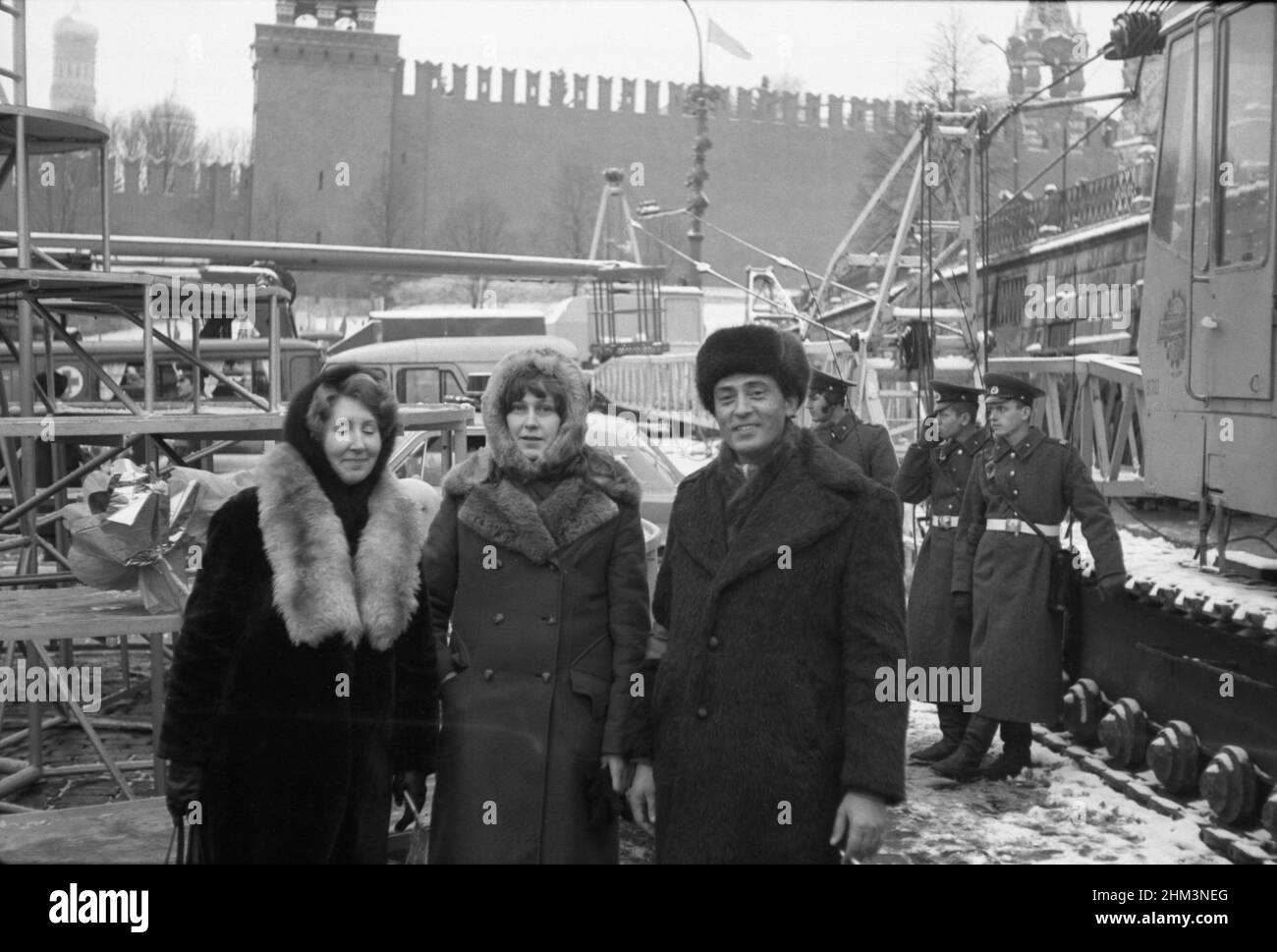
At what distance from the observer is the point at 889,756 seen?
3.39 metres

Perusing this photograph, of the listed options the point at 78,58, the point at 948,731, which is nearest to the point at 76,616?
the point at 948,731

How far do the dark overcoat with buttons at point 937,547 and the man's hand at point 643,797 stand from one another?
4.34 metres

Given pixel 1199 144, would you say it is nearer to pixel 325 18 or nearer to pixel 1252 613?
pixel 1252 613

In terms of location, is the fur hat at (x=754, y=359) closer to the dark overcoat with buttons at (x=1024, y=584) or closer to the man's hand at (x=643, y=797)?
the man's hand at (x=643, y=797)

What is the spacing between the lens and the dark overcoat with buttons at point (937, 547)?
7.96m

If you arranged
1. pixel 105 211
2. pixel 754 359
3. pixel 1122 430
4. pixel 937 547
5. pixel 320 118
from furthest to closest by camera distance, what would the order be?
1. pixel 320 118
2. pixel 1122 430
3. pixel 937 547
4. pixel 105 211
5. pixel 754 359

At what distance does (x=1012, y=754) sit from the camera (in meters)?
7.43

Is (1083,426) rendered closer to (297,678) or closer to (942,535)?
(942,535)

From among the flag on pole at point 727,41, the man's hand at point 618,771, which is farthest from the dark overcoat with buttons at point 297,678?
the flag on pole at point 727,41

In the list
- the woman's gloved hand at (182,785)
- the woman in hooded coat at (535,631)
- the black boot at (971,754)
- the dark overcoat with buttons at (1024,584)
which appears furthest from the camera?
the black boot at (971,754)

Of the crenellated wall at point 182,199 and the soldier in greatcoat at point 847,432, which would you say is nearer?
the soldier in greatcoat at point 847,432

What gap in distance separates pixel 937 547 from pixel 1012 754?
125cm

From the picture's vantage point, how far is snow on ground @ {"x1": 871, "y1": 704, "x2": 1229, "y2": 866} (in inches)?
238
